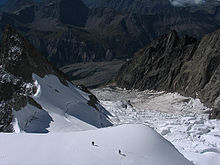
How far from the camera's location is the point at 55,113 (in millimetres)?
24594

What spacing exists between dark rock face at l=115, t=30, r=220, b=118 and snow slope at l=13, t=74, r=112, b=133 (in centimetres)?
2027

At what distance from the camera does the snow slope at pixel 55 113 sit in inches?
866

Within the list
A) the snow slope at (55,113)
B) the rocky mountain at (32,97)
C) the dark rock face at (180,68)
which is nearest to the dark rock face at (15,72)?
the rocky mountain at (32,97)

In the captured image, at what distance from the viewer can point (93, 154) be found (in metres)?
13.4

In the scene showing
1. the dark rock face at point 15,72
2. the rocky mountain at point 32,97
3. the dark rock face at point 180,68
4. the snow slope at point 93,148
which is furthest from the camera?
the dark rock face at point 180,68

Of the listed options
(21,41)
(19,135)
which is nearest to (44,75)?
(21,41)

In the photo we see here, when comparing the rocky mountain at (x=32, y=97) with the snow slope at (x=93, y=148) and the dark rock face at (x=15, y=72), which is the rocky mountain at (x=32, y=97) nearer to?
the dark rock face at (x=15, y=72)

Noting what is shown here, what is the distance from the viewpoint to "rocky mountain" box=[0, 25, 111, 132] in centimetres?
2233

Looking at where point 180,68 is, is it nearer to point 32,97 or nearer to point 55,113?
point 55,113

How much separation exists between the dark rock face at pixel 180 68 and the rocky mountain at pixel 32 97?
835 inches

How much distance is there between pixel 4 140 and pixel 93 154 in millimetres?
4715

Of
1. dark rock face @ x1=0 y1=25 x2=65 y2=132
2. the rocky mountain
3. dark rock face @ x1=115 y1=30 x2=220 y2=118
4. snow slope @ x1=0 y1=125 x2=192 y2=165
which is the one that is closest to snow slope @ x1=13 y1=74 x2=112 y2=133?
the rocky mountain

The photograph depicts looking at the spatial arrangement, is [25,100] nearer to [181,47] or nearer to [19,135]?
[19,135]

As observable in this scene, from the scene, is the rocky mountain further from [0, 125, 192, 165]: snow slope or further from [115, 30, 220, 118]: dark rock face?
[115, 30, 220, 118]: dark rock face
